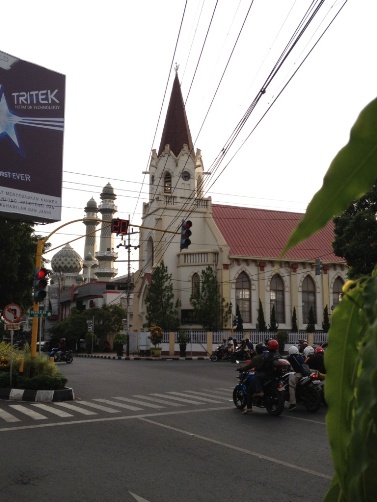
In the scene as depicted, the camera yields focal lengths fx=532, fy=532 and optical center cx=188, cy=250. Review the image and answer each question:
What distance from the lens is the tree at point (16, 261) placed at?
68.3 feet

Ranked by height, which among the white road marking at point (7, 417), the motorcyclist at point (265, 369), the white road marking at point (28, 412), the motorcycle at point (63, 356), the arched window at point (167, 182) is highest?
the arched window at point (167, 182)

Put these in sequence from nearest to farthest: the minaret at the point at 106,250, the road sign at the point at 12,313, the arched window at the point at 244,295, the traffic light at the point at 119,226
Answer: the road sign at the point at 12,313 < the traffic light at the point at 119,226 < the arched window at the point at 244,295 < the minaret at the point at 106,250

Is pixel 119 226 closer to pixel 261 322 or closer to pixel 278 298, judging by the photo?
pixel 261 322

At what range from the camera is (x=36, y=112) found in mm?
16641

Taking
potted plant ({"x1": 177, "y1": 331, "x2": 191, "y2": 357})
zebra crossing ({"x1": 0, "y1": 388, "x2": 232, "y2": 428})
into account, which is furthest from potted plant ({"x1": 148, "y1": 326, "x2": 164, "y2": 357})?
zebra crossing ({"x1": 0, "y1": 388, "x2": 232, "y2": 428})

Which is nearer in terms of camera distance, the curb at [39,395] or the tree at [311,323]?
the curb at [39,395]

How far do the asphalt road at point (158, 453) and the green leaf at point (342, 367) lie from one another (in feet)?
15.9

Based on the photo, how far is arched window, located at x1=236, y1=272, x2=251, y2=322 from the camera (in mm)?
38750

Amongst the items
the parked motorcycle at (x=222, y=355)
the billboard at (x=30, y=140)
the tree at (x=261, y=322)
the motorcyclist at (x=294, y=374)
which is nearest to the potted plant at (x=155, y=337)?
the parked motorcycle at (x=222, y=355)

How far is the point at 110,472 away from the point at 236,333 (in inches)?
1229

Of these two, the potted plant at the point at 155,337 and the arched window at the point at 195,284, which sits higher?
the arched window at the point at 195,284

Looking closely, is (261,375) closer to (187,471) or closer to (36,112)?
(187,471)

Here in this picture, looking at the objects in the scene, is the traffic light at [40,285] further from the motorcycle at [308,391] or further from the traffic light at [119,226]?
the motorcycle at [308,391]

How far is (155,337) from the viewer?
33.6 meters
